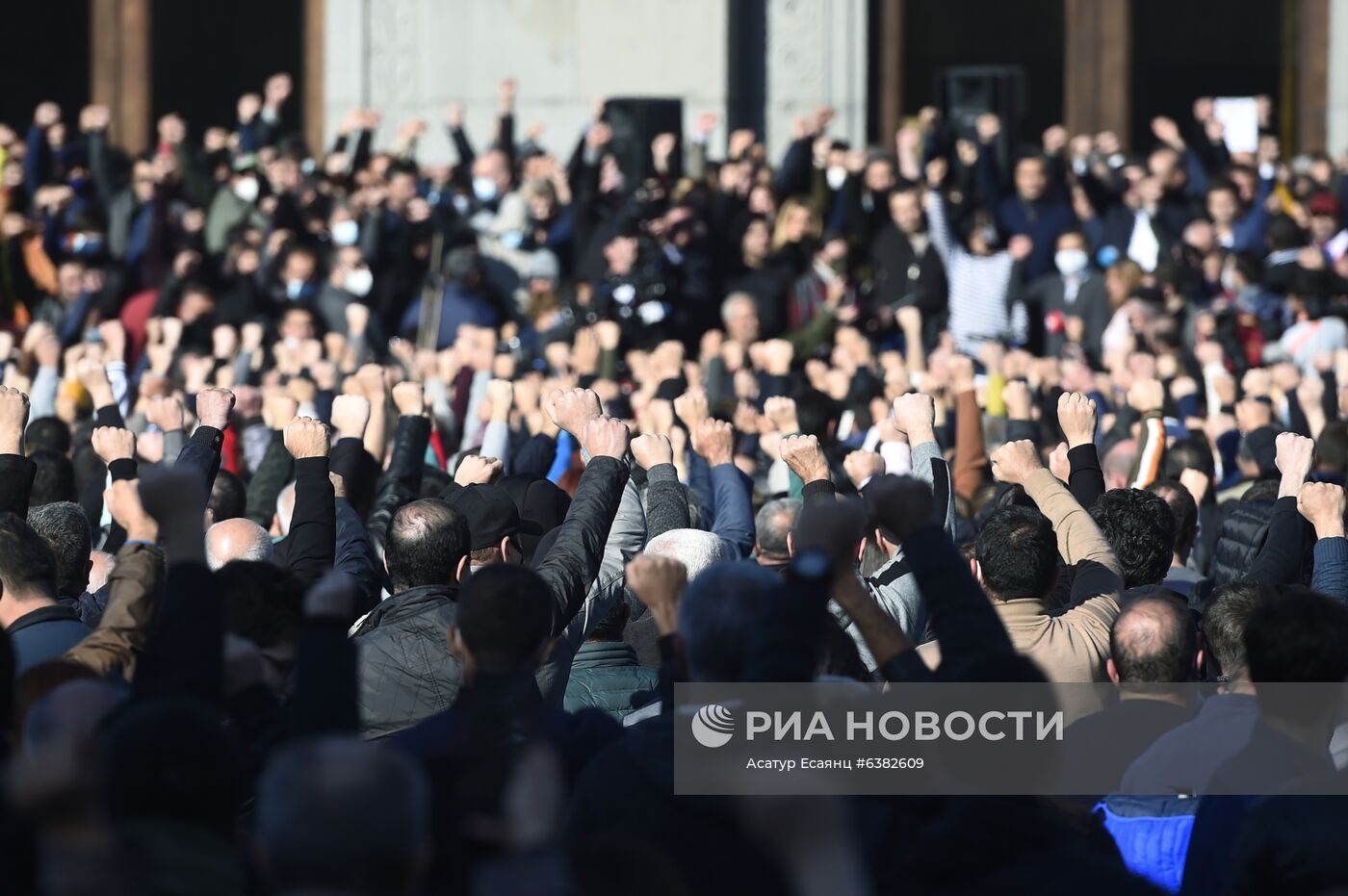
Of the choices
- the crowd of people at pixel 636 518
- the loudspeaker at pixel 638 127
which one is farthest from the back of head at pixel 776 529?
the loudspeaker at pixel 638 127

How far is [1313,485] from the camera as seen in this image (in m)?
4.82

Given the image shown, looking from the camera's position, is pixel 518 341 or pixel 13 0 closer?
pixel 518 341

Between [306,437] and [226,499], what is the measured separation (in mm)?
1156

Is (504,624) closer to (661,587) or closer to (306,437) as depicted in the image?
(661,587)

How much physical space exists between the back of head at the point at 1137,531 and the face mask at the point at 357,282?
7.56 m

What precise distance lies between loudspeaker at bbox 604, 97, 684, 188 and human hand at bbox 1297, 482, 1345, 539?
9.27m

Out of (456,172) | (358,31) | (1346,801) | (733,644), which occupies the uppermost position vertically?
(358,31)

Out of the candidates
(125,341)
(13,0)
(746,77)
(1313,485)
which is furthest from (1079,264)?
(13,0)

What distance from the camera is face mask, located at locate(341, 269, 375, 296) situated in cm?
1216

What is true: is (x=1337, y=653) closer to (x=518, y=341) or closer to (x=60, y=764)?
(x=60, y=764)

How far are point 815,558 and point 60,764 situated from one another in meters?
1.12

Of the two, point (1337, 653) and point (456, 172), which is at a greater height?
point (456, 172)

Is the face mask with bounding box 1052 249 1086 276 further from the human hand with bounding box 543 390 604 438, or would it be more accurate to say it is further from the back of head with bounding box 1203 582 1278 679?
the back of head with bounding box 1203 582 1278 679

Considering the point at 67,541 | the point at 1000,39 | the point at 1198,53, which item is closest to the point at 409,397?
the point at 67,541
